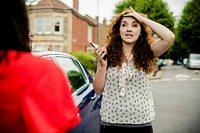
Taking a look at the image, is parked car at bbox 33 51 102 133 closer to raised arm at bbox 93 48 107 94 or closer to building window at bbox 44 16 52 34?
raised arm at bbox 93 48 107 94

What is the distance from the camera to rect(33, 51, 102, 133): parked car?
3.13 meters

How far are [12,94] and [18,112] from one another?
60 mm

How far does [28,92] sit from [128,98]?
1517 millimetres

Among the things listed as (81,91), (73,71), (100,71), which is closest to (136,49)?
(100,71)

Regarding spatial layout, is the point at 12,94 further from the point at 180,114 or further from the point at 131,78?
the point at 180,114

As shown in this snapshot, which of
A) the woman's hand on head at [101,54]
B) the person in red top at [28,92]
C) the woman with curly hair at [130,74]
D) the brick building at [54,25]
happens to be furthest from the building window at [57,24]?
the person in red top at [28,92]

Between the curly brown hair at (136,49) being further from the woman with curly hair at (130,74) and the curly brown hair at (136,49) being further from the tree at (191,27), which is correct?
the tree at (191,27)

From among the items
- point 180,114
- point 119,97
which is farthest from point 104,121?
point 180,114

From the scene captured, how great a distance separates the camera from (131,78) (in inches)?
102

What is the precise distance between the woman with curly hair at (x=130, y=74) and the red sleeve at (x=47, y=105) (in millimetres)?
1317

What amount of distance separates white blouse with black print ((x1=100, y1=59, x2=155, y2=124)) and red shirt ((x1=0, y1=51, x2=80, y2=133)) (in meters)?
1.43

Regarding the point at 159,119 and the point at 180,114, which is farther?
the point at 180,114

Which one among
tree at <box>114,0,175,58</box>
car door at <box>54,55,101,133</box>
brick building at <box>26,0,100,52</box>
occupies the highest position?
tree at <box>114,0,175,58</box>

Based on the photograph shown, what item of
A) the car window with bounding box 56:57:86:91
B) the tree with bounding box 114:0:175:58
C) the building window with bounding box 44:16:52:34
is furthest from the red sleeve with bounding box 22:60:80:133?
the tree with bounding box 114:0:175:58
